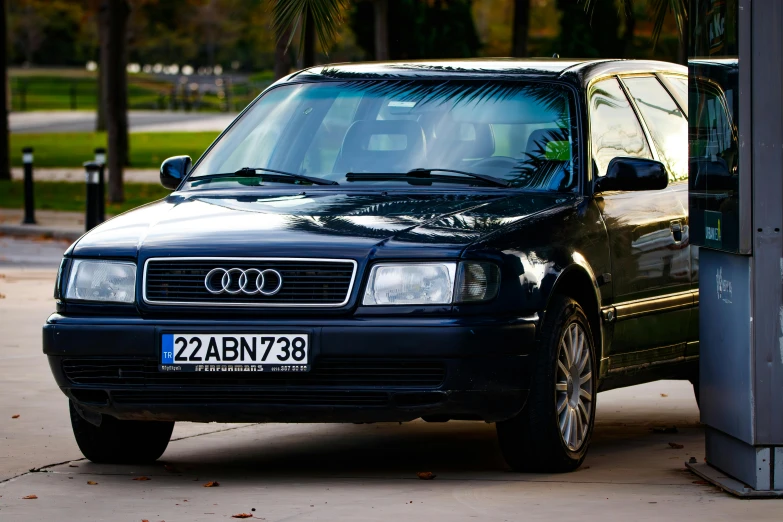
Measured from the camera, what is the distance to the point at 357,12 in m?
35.5

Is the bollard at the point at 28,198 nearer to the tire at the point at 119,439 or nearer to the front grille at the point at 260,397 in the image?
the tire at the point at 119,439

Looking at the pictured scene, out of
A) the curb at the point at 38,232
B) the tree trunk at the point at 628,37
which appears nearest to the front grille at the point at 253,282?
the curb at the point at 38,232

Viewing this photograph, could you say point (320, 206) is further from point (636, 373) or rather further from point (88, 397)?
point (636, 373)

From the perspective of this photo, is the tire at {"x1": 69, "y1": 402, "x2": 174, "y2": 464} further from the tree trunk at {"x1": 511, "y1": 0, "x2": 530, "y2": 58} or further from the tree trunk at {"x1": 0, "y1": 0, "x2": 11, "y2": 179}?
the tree trunk at {"x1": 511, "y1": 0, "x2": 530, "y2": 58}

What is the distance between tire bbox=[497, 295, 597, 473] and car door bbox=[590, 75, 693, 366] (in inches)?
17.2

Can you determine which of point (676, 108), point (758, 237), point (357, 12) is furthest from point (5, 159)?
point (758, 237)

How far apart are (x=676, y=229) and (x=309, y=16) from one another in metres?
4.03

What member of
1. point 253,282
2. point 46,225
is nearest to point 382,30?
point 46,225

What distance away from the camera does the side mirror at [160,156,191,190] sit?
7.85 m

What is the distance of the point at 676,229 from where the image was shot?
7.84 metres

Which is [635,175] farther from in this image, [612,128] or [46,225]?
[46,225]

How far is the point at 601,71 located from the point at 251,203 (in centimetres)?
183

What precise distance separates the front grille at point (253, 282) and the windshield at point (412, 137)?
39.9 inches

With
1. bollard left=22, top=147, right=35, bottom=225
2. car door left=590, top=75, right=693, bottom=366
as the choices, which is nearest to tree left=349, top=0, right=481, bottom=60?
bollard left=22, top=147, right=35, bottom=225
